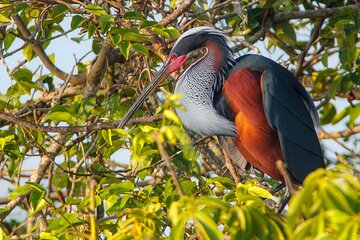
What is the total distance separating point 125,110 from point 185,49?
40 centimetres

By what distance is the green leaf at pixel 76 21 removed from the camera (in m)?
3.55

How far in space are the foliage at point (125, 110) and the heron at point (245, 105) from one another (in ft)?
0.33

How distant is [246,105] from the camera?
380 cm

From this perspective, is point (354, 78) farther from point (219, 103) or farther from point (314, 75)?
point (219, 103)

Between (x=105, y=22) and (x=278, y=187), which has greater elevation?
(x=105, y=22)

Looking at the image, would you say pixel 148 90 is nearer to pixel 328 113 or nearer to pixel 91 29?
pixel 91 29

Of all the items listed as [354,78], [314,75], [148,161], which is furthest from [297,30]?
[148,161]

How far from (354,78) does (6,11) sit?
1.85m

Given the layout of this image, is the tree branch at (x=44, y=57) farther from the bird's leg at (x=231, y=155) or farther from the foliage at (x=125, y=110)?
the bird's leg at (x=231, y=155)

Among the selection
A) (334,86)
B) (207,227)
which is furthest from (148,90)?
(207,227)

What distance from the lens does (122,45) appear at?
3.56 m

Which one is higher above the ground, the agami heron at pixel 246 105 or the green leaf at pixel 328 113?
the agami heron at pixel 246 105

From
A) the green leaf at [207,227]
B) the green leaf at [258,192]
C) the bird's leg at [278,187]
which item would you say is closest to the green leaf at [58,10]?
the green leaf at [258,192]

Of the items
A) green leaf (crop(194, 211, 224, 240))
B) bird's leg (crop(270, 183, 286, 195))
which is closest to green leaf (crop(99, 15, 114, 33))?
bird's leg (crop(270, 183, 286, 195))
